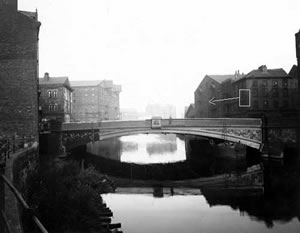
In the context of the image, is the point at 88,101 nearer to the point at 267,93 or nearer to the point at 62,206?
the point at 267,93

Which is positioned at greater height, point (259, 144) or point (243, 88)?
point (243, 88)

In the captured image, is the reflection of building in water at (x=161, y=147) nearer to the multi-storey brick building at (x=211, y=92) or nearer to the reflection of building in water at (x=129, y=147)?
the reflection of building in water at (x=129, y=147)

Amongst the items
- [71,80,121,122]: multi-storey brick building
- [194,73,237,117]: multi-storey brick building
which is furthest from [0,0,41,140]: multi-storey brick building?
[71,80,121,122]: multi-storey brick building

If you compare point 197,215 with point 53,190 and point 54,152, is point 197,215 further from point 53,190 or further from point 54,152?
point 54,152

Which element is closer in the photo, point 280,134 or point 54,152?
point 54,152

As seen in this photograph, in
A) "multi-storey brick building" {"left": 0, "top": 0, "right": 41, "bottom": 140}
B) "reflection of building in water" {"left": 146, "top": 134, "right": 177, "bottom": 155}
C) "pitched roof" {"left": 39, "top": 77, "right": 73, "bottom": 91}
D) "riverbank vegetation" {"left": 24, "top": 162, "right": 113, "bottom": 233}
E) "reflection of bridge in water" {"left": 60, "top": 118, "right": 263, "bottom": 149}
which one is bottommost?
"reflection of building in water" {"left": 146, "top": 134, "right": 177, "bottom": 155}

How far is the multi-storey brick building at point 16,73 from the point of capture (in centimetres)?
1527

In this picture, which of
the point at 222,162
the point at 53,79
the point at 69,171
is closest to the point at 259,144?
the point at 222,162

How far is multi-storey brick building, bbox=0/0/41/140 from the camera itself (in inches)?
601

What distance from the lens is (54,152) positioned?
24.3m

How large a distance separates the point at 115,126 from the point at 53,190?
16.8m

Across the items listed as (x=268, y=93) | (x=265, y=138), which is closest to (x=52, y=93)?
(x=265, y=138)

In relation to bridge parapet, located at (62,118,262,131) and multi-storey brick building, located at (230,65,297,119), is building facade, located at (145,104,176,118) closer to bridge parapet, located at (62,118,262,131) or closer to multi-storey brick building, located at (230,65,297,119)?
multi-storey brick building, located at (230,65,297,119)

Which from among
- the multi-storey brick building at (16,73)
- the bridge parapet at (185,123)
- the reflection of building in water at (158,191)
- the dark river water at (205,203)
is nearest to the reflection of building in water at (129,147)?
the bridge parapet at (185,123)
